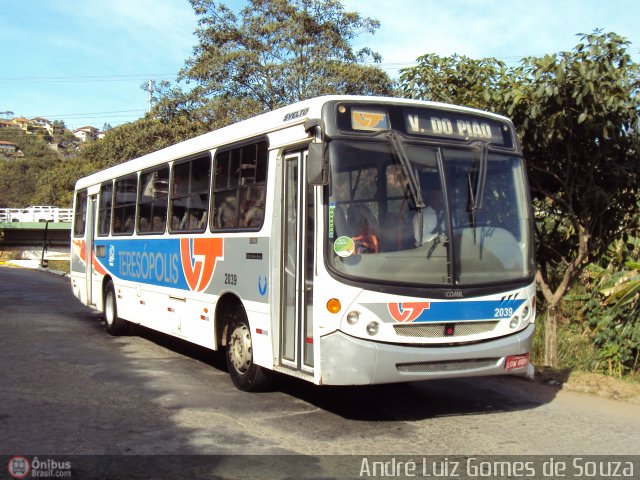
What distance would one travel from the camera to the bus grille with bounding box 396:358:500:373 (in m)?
6.04

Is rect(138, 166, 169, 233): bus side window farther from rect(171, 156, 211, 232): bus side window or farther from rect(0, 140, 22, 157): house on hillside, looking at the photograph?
rect(0, 140, 22, 157): house on hillside

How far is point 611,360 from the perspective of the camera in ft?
33.3

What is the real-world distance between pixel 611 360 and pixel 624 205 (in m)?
2.35

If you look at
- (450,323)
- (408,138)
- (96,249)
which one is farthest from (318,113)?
(96,249)

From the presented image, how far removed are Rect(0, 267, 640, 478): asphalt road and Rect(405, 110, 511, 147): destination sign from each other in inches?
110

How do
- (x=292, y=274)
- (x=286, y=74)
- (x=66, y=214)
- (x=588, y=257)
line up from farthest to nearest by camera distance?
1. (x=66, y=214)
2. (x=286, y=74)
3. (x=588, y=257)
4. (x=292, y=274)

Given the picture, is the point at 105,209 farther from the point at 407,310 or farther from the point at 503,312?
the point at 503,312

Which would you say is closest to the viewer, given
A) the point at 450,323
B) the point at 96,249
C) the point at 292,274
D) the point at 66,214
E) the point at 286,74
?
the point at 450,323

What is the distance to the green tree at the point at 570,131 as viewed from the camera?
8.34 meters

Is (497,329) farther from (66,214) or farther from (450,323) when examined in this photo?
(66,214)

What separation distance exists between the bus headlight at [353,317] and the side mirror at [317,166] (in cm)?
118

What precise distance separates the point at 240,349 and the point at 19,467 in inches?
122

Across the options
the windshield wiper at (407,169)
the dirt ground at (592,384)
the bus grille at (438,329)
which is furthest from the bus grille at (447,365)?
the dirt ground at (592,384)

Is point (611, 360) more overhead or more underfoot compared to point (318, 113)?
more underfoot
